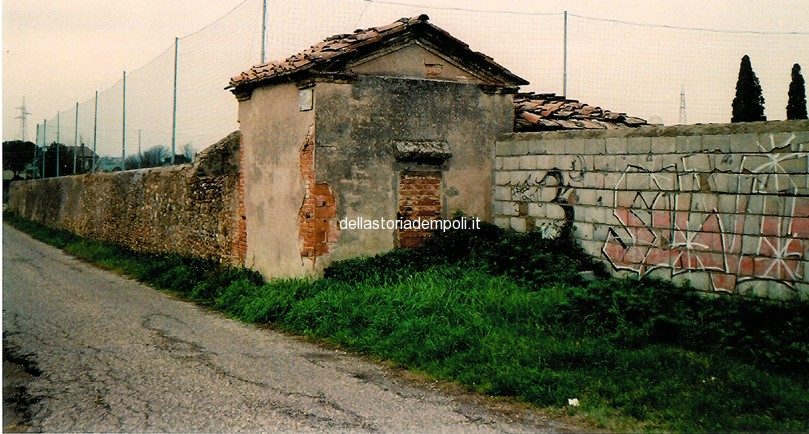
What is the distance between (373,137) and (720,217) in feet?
15.2

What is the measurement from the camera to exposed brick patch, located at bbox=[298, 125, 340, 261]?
9.56 metres

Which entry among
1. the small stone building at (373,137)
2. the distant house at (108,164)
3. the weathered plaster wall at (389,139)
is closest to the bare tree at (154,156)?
the distant house at (108,164)

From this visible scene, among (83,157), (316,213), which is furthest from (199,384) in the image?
(83,157)

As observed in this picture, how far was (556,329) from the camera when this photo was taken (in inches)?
273

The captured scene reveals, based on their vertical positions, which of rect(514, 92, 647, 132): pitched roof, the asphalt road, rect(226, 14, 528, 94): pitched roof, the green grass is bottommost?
the asphalt road

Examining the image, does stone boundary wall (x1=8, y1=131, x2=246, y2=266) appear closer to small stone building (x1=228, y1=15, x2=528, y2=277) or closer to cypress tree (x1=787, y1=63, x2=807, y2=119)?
small stone building (x1=228, y1=15, x2=528, y2=277)

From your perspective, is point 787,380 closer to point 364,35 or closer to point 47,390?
point 47,390

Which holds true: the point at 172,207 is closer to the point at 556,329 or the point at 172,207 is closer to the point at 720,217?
the point at 556,329

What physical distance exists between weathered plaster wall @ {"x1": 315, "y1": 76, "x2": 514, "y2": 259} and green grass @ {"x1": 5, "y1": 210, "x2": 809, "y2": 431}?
0.61m

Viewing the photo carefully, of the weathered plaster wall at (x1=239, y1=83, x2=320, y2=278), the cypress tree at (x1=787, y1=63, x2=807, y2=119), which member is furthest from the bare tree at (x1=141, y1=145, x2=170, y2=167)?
the cypress tree at (x1=787, y1=63, x2=807, y2=119)

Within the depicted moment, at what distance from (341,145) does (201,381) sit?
456cm

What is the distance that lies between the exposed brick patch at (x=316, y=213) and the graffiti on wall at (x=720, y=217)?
12.0ft

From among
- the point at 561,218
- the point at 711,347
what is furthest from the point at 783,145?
the point at 561,218

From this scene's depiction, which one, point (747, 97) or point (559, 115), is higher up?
point (747, 97)
